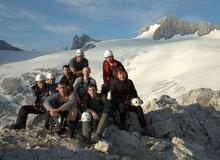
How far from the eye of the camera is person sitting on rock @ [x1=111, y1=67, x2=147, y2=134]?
14.0 metres

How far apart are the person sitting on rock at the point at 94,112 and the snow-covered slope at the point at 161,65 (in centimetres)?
6086

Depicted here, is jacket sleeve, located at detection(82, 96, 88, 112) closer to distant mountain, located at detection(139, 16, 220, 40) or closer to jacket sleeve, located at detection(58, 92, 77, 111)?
jacket sleeve, located at detection(58, 92, 77, 111)

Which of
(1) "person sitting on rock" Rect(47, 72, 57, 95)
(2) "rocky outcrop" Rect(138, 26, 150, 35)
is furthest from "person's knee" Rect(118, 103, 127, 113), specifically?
(2) "rocky outcrop" Rect(138, 26, 150, 35)

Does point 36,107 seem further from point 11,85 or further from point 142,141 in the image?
point 11,85

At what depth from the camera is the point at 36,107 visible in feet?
46.9

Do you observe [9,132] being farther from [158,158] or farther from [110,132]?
[158,158]

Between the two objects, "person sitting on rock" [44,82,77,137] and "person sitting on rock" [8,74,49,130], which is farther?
"person sitting on rock" [8,74,49,130]

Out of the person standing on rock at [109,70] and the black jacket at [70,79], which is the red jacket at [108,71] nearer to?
the person standing on rock at [109,70]

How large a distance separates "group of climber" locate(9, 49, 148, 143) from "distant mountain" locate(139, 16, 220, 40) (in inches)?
6159

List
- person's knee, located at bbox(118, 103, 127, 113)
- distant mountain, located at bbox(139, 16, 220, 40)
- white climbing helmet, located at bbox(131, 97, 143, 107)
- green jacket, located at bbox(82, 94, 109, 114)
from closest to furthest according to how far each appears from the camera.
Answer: green jacket, located at bbox(82, 94, 109, 114) < white climbing helmet, located at bbox(131, 97, 143, 107) < person's knee, located at bbox(118, 103, 127, 113) < distant mountain, located at bbox(139, 16, 220, 40)

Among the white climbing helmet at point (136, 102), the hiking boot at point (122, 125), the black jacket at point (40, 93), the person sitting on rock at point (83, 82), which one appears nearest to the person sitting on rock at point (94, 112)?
the person sitting on rock at point (83, 82)

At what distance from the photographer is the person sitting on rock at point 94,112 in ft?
41.3

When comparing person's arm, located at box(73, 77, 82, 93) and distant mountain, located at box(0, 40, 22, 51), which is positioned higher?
distant mountain, located at box(0, 40, 22, 51)

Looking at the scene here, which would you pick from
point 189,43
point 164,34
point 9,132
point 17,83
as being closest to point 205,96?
point 9,132
